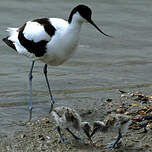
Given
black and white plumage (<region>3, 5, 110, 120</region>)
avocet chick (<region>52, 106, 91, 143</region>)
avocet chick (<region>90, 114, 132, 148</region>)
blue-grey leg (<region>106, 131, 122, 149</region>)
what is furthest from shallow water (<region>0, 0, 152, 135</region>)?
blue-grey leg (<region>106, 131, 122, 149</region>)

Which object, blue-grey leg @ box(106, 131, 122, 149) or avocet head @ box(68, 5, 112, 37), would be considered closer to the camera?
blue-grey leg @ box(106, 131, 122, 149)

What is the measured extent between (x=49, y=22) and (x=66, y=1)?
5183mm

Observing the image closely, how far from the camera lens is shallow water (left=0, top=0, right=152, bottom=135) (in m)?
7.71

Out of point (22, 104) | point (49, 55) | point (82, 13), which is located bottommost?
point (22, 104)

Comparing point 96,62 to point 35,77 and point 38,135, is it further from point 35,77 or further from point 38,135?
point 38,135

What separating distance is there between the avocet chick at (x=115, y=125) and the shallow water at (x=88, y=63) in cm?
124

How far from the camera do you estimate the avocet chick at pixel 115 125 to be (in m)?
5.45

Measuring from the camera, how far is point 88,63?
9547mm

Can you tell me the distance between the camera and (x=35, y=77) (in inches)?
344

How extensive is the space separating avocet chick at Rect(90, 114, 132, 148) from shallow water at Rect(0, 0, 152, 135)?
4.08 feet

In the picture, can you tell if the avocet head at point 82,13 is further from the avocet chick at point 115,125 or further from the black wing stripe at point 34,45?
the avocet chick at point 115,125

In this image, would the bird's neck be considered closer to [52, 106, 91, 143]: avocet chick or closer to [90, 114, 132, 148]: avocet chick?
[52, 106, 91, 143]: avocet chick

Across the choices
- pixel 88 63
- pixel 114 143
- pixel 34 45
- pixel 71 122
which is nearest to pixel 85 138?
pixel 71 122

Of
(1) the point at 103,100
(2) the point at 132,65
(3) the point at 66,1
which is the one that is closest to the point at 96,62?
(2) the point at 132,65
